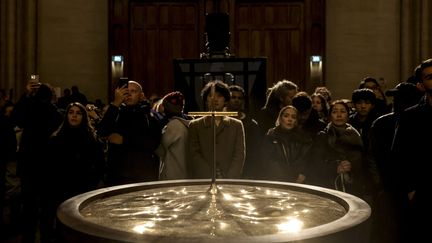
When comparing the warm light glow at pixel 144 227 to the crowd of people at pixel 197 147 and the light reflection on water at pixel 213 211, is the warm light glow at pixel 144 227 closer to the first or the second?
the light reflection on water at pixel 213 211

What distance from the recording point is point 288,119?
5.29 metres

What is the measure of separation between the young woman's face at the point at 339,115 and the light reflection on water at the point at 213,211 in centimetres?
196

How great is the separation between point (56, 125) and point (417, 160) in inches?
150

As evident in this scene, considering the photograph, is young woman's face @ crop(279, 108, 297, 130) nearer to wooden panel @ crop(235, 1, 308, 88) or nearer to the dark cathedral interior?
the dark cathedral interior

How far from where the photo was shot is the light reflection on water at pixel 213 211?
8.04 ft

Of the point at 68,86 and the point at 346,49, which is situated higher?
the point at 346,49

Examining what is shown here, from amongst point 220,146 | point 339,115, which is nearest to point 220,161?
point 220,146

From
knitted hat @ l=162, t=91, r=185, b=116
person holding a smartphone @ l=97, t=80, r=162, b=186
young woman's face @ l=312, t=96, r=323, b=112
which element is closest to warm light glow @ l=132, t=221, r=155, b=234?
person holding a smartphone @ l=97, t=80, r=162, b=186

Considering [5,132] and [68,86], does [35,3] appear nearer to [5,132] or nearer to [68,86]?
[68,86]

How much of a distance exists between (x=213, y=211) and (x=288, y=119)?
8.75ft

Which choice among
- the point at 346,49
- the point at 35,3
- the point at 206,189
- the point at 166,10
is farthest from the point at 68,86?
the point at 206,189

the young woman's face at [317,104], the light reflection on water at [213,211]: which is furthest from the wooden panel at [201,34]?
the light reflection on water at [213,211]

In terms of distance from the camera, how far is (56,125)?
5.95 meters

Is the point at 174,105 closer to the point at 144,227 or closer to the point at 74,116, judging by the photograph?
the point at 74,116
